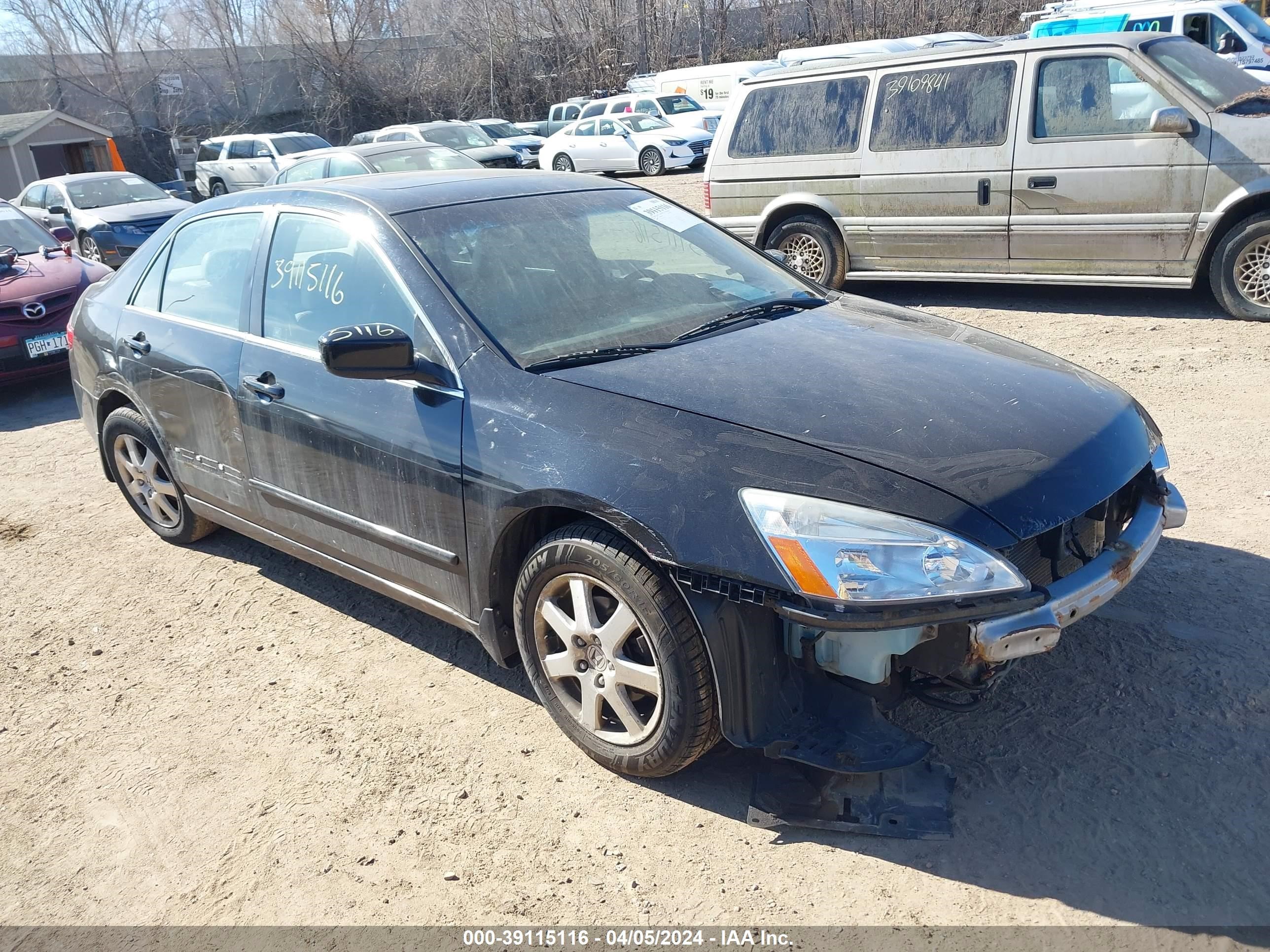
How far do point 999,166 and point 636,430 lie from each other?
5.96 meters

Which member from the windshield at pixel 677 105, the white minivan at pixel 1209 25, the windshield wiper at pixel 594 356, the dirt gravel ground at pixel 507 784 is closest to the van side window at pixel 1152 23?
the white minivan at pixel 1209 25

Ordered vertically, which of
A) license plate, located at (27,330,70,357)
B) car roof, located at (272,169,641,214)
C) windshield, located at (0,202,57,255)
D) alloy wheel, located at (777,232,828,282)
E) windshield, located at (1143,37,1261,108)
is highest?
windshield, located at (1143,37,1261,108)

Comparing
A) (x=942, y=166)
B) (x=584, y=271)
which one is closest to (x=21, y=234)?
(x=942, y=166)

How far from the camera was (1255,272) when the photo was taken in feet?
22.8

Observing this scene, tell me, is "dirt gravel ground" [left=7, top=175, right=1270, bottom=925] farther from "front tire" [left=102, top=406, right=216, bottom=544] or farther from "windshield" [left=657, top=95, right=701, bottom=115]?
"windshield" [left=657, top=95, right=701, bottom=115]

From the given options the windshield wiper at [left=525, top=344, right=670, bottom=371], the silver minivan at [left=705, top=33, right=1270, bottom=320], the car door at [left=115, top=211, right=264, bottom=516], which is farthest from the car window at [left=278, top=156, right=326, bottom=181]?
the windshield wiper at [left=525, top=344, right=670, bottom=371]

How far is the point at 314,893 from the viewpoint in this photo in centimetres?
273

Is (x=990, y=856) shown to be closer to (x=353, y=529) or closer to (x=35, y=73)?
(x=353, y=529)

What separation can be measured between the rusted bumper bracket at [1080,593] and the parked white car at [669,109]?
21843 mm

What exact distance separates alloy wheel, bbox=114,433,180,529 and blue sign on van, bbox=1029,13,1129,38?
16386 mm

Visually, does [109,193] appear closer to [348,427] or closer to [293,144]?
[293,144]

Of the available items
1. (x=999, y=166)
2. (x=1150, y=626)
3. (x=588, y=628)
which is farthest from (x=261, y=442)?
(x=999, y=166)

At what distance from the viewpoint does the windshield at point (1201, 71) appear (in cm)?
698

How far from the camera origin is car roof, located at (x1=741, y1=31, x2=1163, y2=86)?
7277 mm
